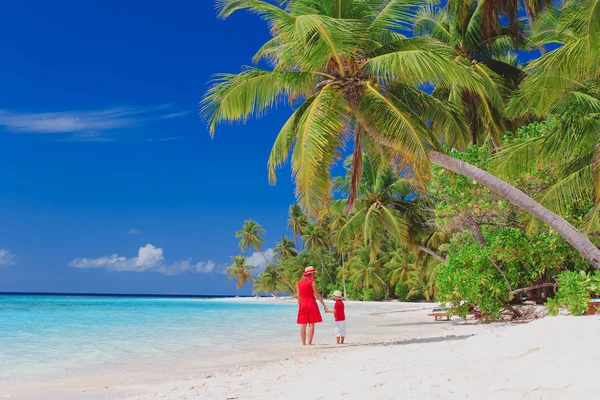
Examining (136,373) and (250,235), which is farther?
(250,235)

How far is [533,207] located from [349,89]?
151 inches

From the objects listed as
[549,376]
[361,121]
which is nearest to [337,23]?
[361,121]

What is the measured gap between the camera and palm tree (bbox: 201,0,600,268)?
9031 mm

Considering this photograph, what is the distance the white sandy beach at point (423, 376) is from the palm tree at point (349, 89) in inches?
126

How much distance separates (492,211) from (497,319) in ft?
9.27

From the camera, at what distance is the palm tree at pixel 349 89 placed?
9031 mm

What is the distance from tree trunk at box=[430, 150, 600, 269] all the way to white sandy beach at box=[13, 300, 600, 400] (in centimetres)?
213

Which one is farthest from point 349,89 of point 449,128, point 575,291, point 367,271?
point 367,271

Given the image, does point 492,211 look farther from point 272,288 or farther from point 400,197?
point 272,288

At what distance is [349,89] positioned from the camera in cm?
979

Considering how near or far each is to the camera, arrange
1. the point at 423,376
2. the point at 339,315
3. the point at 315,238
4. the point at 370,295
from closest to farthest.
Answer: the point at 423,376 < the point at 339,315 < the point at 370,295 < the point at 315,238

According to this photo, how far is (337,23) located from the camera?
9.20 m

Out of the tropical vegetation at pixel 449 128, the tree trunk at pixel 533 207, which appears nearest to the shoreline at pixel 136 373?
the tropical vegetation at pixel 449 128

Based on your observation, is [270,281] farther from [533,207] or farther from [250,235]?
[533,207]
